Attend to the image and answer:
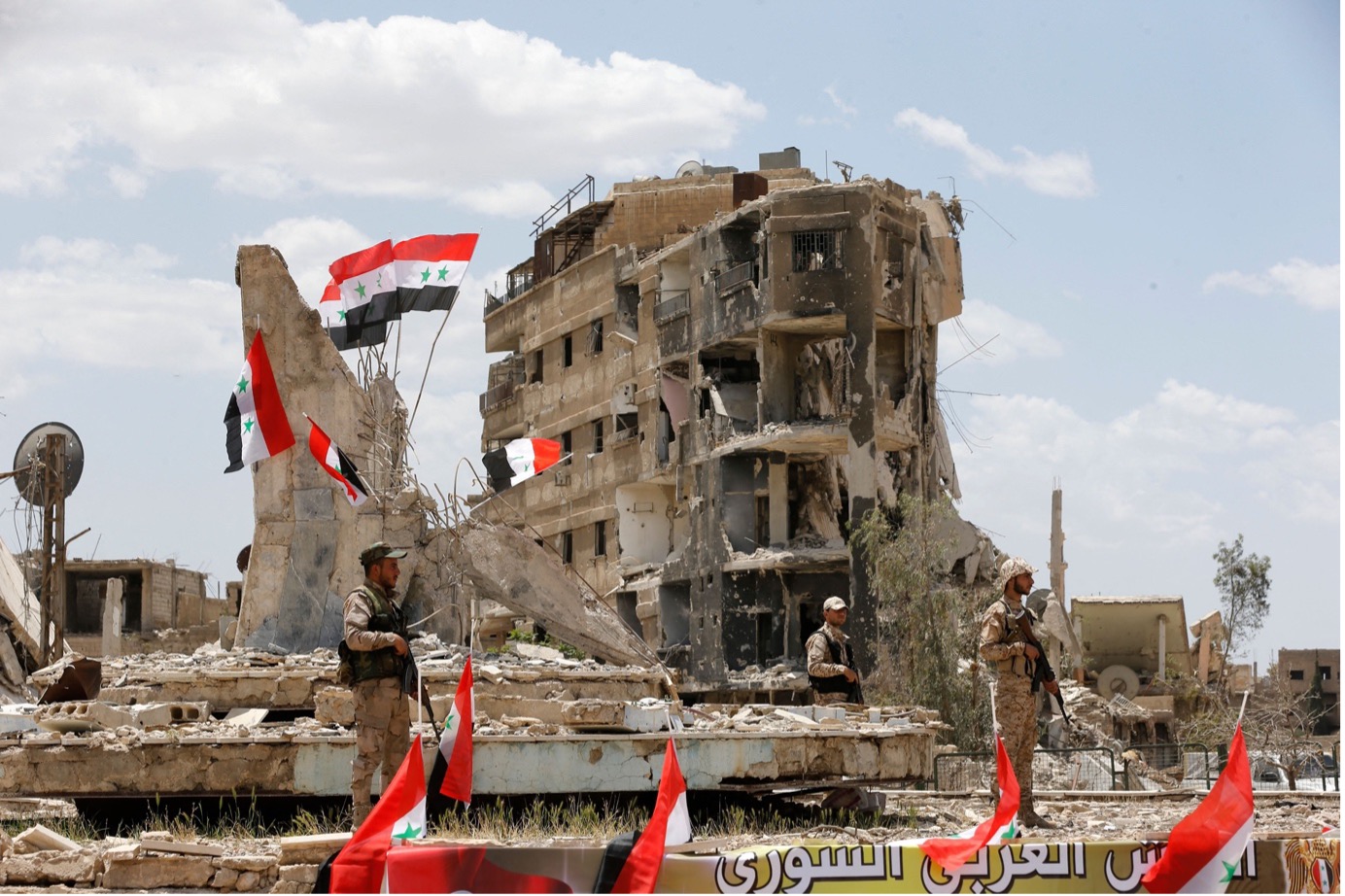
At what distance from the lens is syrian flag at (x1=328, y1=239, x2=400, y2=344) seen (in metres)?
18.8

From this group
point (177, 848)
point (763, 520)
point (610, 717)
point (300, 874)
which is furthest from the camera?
point (763, 520)

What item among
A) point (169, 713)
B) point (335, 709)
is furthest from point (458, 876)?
point (169, 713)

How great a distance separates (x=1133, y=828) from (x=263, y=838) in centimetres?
614

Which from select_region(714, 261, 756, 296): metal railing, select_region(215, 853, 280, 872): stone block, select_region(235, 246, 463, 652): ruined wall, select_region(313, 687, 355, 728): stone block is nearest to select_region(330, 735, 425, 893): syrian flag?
select_region(215, 853, 280, 872): stone block

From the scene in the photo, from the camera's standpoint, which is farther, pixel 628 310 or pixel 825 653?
pixel 628 310

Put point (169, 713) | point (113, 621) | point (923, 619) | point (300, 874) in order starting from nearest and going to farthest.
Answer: point (300, 874)
point (169, 713)
point (923, 619)
point (113, 621)

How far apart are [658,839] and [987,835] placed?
2.29m

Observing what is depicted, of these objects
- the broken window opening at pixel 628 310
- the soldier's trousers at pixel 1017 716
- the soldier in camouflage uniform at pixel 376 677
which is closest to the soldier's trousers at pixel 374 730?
the soldier in camouflage uniform at pixel 376 677

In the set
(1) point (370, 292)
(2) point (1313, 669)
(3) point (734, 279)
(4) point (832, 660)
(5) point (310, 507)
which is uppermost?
(3) point (734, 279)

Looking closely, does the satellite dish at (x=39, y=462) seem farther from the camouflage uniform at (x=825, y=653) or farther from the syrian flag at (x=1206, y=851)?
the syrian flag at (x=1206, y=851)

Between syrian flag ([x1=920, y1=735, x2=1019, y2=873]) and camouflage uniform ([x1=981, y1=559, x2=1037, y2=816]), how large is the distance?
1.38 feet

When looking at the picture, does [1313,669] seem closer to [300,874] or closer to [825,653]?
[825,653]

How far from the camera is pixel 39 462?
25.3 m

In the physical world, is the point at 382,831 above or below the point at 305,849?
above
